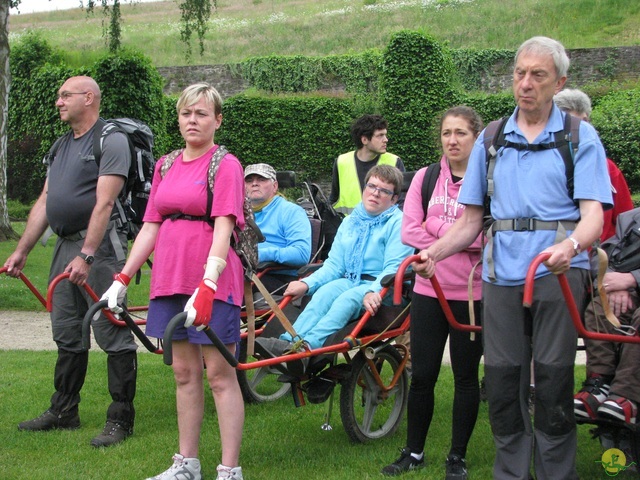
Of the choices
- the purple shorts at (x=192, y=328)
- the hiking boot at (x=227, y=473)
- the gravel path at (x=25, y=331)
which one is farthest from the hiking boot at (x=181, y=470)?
the gravel path at (x=25, y=331)

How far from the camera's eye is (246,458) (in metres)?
5.33

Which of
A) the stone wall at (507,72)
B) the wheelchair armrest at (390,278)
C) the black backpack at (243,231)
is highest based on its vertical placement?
the stone wall at (507,72)

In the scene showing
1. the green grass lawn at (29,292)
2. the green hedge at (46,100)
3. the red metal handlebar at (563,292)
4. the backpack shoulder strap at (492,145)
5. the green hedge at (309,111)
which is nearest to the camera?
the red metal handlebar at (563,292)

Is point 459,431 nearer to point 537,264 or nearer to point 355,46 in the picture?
point 537,264

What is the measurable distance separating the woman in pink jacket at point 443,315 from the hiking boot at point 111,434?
1709mm

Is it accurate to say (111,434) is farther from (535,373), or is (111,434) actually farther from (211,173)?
(535,373)

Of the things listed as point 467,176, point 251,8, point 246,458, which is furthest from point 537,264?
point 251,8

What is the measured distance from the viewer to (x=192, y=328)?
4480mm

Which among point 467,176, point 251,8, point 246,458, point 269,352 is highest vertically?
point 251,8

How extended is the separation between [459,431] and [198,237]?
1721mm

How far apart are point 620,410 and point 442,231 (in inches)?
50.8

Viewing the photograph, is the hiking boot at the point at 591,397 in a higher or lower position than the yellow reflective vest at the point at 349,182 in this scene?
lower

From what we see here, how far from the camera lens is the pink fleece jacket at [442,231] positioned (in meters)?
4.84

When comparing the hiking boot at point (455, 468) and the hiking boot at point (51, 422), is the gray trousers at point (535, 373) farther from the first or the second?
the hiking boot at point (51, 422)
